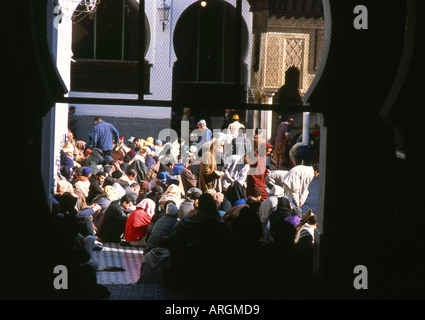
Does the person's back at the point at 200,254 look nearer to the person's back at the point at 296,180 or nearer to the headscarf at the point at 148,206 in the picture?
the headscarf at the point at 148,206

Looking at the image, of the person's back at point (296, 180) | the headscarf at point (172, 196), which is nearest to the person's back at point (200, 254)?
the headscarf at point (172, 196)

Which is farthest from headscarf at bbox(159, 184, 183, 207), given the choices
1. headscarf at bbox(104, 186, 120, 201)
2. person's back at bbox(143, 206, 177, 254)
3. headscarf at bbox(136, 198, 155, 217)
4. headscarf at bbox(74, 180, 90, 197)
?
person's back at bbox(143, 206, 177, 254)

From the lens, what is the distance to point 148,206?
39.0 ft

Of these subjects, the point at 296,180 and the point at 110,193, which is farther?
the point at 296,180

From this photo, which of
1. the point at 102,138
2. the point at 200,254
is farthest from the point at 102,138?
the point at 200,254

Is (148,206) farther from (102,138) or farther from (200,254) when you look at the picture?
(102,138)

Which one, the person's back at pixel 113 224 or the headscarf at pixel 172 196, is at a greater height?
the headscarf at pixel 172 196

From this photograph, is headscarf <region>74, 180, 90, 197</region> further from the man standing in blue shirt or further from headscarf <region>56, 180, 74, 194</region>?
the man standing in blue shirt

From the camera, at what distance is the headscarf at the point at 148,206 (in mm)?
11844

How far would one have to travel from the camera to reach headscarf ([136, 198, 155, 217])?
11844 mm
